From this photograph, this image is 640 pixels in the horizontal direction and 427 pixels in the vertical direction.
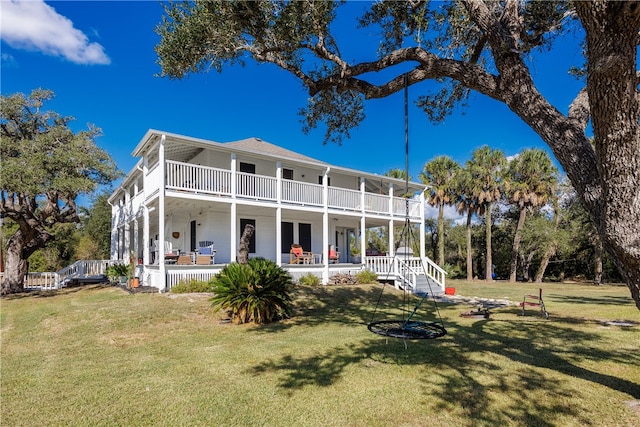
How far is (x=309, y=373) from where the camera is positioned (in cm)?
529

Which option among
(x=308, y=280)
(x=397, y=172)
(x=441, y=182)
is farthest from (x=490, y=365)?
(x=441, y=182)

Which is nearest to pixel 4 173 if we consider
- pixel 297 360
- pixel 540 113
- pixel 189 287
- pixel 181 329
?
→ pixel 189 287

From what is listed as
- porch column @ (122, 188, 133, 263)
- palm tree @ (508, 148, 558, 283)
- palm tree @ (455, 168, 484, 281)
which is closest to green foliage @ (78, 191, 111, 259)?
porch column @ (122, 188, 133, 263)

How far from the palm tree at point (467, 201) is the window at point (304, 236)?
15.1 meters

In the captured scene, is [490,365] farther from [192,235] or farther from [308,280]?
[192,235]

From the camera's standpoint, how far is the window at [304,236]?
19.3 m

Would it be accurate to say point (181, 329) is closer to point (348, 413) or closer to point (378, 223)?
point (348, 413)

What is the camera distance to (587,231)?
91.2 ft

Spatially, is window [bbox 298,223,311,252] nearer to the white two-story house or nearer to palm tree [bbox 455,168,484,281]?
the white two-story house

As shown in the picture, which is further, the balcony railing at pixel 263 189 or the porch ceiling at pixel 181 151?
the porch ceiling at pixel 181 151

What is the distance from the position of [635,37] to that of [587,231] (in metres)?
30.3

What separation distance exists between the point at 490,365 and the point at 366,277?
1167 centimetres

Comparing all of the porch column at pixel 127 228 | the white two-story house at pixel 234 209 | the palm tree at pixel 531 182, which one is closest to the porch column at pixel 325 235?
the white two-story house at pixel 234 209

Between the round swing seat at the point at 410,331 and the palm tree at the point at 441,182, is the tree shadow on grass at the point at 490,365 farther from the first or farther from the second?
the palm tree at the point at 441,182
